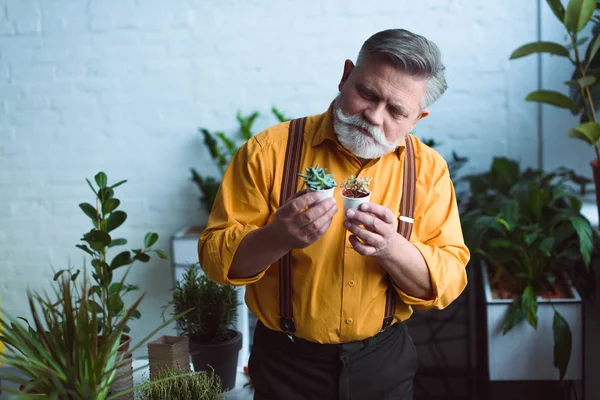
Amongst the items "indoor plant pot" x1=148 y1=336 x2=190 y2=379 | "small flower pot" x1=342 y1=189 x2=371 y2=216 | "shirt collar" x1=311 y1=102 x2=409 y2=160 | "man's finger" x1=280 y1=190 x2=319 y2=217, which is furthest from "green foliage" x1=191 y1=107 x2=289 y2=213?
"man's finger" x1=280 y1=190 x2=319 y2=217

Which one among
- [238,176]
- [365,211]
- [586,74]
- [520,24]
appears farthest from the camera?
[520,24]

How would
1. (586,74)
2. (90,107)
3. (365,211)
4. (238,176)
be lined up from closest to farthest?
(365,211) → (238,176) → (586,74) → (90,107)

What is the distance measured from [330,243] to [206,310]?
67cm

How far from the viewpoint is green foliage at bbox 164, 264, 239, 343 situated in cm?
216

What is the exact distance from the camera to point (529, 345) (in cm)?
275

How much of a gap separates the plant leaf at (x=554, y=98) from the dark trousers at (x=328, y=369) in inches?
55.6

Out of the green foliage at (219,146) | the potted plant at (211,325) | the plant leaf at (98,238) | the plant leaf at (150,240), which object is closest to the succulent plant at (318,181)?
the potted plant at (211,325)

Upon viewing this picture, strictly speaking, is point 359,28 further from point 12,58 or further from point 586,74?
point 12,58

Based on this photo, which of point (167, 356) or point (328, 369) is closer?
point (328, 369)

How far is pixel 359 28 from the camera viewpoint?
3213mm

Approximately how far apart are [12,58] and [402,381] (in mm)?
2665

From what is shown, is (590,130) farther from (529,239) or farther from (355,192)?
(355,192)

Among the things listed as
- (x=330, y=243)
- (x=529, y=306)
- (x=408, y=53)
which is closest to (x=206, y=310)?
(x=330, y=243)

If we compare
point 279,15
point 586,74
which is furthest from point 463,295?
point 279,15
